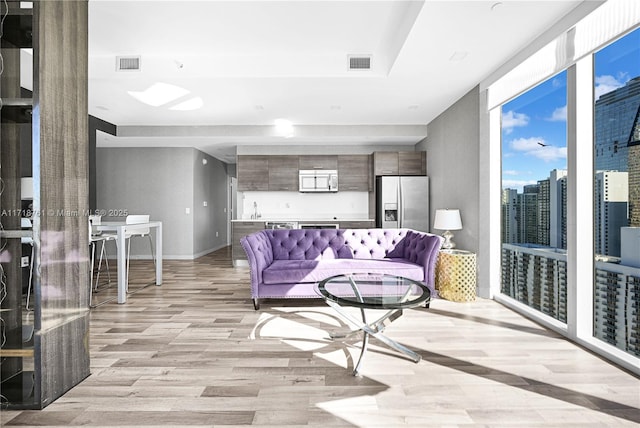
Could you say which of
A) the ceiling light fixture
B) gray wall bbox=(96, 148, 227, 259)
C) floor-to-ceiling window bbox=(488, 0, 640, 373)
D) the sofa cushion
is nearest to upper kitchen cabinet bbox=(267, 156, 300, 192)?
gray wall bbox=(96, 148, 227, 259)

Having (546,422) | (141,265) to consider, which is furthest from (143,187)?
(546,422)

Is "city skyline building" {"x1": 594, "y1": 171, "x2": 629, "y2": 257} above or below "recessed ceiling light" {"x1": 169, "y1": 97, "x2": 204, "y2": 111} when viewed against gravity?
below

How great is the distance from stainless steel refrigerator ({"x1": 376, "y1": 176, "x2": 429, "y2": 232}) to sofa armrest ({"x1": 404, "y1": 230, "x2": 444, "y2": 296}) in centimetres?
201

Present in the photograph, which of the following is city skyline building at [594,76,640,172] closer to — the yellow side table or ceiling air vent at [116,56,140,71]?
the yellow side table

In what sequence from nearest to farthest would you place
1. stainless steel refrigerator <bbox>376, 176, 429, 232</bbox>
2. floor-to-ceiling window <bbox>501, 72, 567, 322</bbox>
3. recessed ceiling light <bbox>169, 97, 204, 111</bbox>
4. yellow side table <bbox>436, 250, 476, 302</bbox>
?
floor-to-ceiling window <bbox>501, 72, 567, 322</bbox>
yellow side table <bbox>436, 250, 476, 302</bbox>
recessed ceiling light <bbox>169, 97, 204, 111</bbox>
stainless steel refrigerator <bbox>376, 176, 429, 232</bbox>

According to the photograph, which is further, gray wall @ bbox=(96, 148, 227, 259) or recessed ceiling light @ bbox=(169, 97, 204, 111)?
gray wall @ bbox=(96, 148, 227, 259)

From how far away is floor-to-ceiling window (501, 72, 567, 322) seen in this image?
310 centimetres

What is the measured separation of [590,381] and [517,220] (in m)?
2.06

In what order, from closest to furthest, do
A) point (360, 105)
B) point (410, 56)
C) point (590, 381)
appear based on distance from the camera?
point (590, 381), point (410, 56), point (360, 105)

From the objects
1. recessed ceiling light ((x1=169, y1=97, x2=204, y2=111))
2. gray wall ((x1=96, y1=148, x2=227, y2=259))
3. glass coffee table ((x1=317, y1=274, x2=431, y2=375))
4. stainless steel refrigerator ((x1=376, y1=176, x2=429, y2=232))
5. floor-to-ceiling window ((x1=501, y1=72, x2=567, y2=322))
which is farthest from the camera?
gray wall ((x1=96, y1=148, x2=227, y2=259))

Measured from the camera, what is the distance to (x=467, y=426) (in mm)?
1638

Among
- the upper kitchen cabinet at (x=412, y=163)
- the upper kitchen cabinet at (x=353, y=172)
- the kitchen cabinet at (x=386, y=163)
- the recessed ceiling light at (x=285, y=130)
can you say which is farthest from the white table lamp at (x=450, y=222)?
the recessed ceiling light at (x=285, y=130)

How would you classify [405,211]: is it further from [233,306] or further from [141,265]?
[141,265]

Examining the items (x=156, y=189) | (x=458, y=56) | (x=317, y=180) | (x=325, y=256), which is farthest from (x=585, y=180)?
(x=156, y=189)
